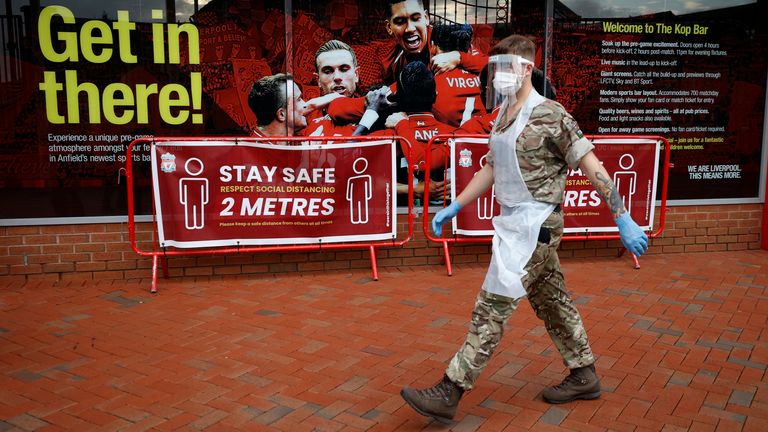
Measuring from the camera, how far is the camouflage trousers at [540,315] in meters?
3.47

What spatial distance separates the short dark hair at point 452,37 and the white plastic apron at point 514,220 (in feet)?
11.5

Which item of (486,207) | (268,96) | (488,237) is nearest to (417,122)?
(486,207)

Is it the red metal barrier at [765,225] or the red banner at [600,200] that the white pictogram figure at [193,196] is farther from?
the red metal barrier at [765,225]

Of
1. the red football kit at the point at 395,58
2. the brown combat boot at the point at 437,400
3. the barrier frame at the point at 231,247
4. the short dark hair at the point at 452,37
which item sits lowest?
the brown combat boot at the point at 437,400

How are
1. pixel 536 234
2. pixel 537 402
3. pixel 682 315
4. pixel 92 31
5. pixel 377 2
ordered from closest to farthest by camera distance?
1. pixel 536 234
2. pixel 537 402
3. pixel 682 315
4. pixel 92 31
5. pixel 377 2

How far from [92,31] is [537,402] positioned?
4924mm

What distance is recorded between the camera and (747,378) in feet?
13.6

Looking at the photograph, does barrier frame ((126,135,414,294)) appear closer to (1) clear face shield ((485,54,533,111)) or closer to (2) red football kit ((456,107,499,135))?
(2) red football kit ((456,107,499,135))

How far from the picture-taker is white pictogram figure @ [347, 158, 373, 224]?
21.4 ft

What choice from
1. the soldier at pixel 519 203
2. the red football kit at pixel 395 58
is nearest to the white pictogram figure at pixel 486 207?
the red football kit at pixel 395 58

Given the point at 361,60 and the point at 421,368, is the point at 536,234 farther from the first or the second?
the point at 361,60

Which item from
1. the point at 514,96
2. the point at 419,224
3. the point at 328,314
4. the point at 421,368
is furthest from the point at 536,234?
the point at 419,224

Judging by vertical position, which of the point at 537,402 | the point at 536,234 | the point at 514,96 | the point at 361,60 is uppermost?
the point at 361,60

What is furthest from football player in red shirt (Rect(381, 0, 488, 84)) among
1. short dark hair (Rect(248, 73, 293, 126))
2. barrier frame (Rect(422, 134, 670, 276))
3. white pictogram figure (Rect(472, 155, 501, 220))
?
white pictogram figure (Rect(472, 155, 501, 220))
